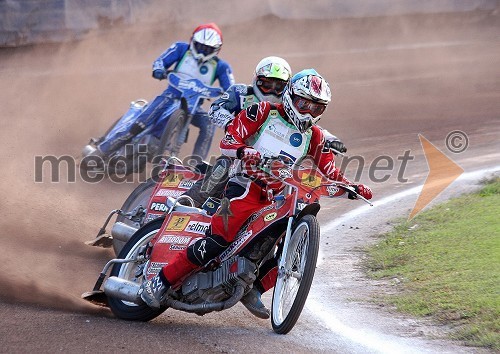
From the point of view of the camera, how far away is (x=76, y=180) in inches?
545

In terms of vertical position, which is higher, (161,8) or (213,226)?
(161,8)

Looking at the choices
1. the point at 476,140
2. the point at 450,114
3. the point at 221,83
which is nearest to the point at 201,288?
the point at 221,83

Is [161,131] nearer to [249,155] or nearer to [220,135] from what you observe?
[220,135]

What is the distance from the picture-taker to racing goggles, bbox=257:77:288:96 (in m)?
10.0

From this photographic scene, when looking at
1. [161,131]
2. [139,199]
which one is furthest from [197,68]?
[139,199]

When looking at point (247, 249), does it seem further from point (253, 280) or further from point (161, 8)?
point (161, 8)

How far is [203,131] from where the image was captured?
530 inches

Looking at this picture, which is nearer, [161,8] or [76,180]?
[76,180]

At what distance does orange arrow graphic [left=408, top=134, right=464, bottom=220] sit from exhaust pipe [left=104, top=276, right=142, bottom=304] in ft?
16.1

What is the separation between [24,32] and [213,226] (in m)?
15.0

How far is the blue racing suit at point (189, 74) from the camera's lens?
13367 mm
